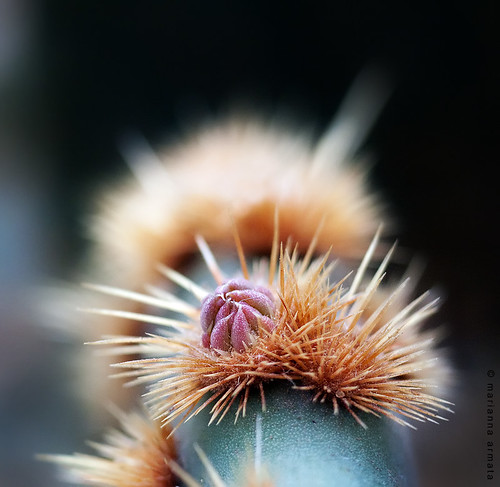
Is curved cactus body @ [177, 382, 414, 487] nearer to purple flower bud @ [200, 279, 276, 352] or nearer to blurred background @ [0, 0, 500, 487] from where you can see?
purple flower bud @ [200, 279, 276, 352]

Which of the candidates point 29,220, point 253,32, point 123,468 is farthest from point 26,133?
point 123,468

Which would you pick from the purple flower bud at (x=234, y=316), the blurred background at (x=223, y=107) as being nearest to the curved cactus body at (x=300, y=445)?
the purple flower bud at (x=234, y=316)

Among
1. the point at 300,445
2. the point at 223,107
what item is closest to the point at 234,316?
the point at 300,445

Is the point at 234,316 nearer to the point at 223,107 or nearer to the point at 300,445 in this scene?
the point at 300,445

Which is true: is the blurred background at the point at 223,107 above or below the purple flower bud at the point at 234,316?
above

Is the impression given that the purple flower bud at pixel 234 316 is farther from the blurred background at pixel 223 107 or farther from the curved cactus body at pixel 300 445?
the blurred background at pixel 223 107

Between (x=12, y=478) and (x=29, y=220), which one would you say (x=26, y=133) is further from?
(x=12, y=478)

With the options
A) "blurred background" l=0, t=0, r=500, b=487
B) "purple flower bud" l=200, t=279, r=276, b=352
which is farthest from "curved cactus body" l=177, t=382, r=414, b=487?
"blurred background" l=0, t=0, r=500, b=487
